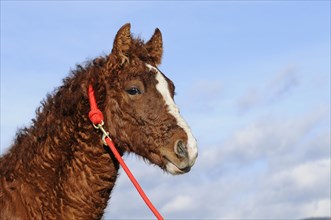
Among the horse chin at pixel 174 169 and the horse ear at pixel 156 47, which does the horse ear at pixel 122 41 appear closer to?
the horse ear at pixel 156 47

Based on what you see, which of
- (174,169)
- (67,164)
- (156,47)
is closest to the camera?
(174,169)

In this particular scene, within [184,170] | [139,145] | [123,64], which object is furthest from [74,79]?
[184,170]

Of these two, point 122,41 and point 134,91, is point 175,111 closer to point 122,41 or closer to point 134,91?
point 134,91

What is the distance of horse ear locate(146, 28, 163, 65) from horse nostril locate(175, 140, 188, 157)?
6.09 ft

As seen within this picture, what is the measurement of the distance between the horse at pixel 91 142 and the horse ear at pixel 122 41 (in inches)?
0.5

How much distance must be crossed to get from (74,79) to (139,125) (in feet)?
3.95

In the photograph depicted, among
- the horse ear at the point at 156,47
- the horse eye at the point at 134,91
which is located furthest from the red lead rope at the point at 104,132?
the horse ear at the point at 156,47

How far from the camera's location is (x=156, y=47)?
974 centimetres

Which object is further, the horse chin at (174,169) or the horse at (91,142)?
the horse at (91,142)

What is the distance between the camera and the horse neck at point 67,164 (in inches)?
327

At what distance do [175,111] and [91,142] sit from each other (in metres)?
1.17

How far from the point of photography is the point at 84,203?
27.3 ft

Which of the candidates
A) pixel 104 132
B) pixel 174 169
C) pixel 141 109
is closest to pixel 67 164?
pixel 104 132

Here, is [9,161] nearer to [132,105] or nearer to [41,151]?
[41,151]
